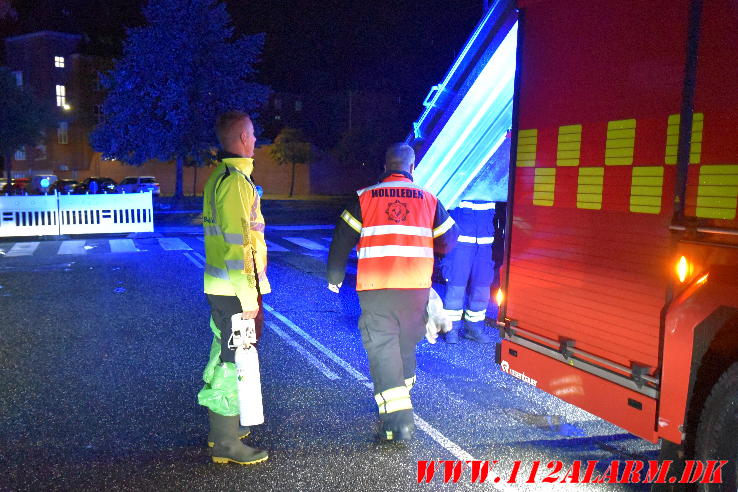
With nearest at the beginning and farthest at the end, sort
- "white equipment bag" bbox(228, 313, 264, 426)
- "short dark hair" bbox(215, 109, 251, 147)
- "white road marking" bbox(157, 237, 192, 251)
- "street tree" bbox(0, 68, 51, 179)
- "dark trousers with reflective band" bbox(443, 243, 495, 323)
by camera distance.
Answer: "white equipment bag" bbox(228, 313, 264, 426)
"short dark hair" bbox(215, 109, 251, 147)
"dark trousers with reflective band" bbox(443, 243, 495, 323)
"white road marking" bbox(157, 237, 192, 251)
"street tree" bbox(0, 68, 51, 179)

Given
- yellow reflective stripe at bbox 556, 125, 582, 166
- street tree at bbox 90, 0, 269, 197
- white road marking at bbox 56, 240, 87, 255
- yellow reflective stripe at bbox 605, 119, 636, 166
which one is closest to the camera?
yellow reflective stripe at bbox 605, 119, 636, 166

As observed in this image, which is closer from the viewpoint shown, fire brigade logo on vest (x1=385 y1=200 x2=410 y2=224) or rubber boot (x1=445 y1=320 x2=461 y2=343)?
fire brigade logo on vest (x1=385 y1=200 x2=410 y2=224)

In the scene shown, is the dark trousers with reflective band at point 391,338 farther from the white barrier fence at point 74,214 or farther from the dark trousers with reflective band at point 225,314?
the white barrier fence at point 74,214

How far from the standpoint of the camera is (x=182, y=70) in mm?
27000

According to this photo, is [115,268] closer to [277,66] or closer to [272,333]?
[272,333]

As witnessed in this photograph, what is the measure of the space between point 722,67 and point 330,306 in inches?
255

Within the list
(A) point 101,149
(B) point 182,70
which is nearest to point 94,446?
(B) point 182,70

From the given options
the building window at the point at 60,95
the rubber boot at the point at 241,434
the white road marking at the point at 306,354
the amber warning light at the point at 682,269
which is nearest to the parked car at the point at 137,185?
the building window at the point at 60,95

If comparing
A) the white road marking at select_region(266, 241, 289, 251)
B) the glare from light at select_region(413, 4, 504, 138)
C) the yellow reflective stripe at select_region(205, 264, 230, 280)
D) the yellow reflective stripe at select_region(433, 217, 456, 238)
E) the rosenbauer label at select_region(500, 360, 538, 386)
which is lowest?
the white road marking at select_region(266, 241, 289, 251)

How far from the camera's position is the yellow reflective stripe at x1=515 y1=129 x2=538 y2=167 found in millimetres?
4039

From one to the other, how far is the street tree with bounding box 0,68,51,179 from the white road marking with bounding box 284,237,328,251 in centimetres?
3139

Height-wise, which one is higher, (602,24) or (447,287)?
(602,24)

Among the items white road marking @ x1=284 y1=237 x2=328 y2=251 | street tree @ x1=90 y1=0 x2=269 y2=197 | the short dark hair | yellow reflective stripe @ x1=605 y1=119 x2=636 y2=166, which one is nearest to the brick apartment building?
street tree @ x1=90 y1=0 x2=269 y2=197

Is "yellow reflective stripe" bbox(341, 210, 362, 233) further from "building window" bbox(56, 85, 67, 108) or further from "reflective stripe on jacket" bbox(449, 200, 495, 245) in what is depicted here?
"building window" bbox(56, 85, 67, 108)
